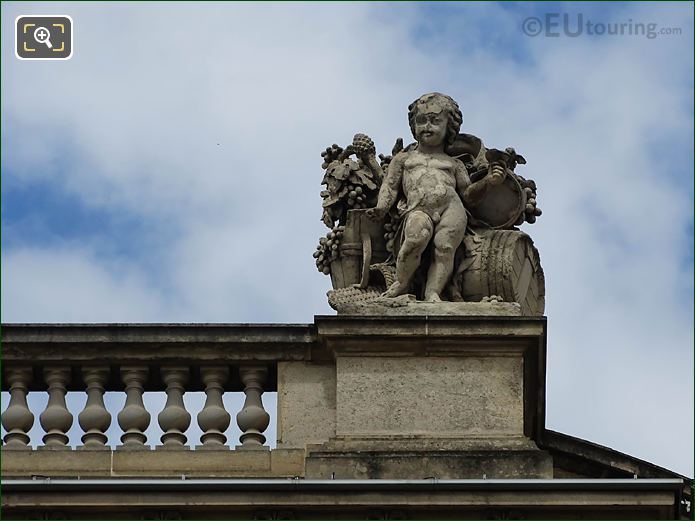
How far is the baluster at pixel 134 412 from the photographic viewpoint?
963 inches

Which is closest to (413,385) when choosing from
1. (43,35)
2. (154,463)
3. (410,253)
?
(410,253)

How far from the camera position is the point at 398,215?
84.3 ft

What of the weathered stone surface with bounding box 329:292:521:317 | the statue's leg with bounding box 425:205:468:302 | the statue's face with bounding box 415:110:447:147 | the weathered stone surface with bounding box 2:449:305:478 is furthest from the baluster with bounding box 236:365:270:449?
the statue's face with bounding box 415:110:447:147

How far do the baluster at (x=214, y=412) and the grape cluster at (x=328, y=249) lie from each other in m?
1.70

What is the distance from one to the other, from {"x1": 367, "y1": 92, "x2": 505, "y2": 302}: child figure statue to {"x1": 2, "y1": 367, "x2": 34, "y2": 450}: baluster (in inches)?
134

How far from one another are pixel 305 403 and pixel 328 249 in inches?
71.5

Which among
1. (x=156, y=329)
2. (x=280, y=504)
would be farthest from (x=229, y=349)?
(x=280, y=504)

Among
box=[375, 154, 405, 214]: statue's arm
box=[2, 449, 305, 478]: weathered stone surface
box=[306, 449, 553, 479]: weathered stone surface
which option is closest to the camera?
box=[306, 449, 553, 479]: weathered stone surface

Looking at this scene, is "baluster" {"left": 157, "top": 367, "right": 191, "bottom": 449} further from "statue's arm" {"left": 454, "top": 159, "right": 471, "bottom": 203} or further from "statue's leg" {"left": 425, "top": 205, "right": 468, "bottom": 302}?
"statue's arm" {"left": 454, "top": 159, "right": 471, "bottom": 203}

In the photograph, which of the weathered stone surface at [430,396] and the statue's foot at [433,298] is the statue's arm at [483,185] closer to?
the statue's foot at [433,298]

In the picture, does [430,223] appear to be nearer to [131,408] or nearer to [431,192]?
[431,192]

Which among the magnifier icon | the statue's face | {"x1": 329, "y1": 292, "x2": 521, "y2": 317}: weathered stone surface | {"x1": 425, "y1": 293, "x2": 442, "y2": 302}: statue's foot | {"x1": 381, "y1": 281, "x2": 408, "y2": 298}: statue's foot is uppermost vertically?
the magnifier icon

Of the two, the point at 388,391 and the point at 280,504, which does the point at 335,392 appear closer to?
the point at 388,391

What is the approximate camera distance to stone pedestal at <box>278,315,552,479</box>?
79.8ft
